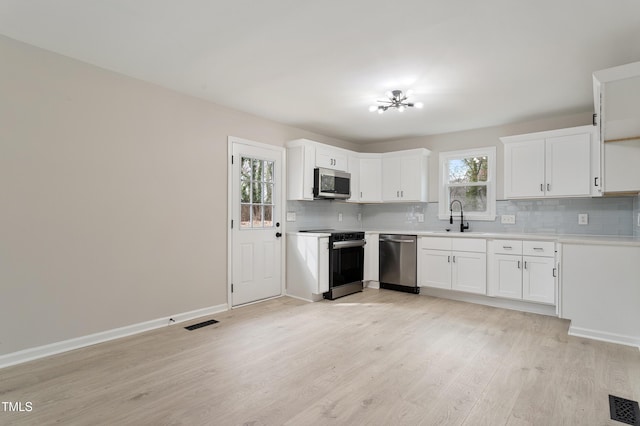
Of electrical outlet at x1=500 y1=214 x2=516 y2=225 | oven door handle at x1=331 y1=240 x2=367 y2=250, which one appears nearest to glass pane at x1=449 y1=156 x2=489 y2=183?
electrical outlet at x1=500 y1=214 x2=516 y2=225

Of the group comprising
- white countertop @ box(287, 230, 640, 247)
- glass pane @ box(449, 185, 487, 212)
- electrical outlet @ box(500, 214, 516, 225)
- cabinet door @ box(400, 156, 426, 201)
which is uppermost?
cabinet door @ box(400, 156, 426, 201)

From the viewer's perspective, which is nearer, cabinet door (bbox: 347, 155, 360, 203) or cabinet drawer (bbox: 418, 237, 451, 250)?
cabinet drawer (bbox: 418, 237, 451, 250)

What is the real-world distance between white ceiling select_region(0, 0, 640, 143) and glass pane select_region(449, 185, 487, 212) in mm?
1503

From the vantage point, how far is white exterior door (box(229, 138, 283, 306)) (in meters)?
4.17

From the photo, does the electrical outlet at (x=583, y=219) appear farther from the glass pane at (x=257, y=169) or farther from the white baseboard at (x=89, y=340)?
the white baseboard at (x=89, y=340)

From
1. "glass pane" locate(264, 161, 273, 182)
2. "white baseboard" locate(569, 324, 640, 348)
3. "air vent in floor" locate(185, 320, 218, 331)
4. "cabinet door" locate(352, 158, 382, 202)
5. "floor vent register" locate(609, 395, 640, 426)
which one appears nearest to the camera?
"floor vent register" locate(609, 395, 640, 426)

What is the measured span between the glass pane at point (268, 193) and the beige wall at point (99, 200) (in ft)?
2.28

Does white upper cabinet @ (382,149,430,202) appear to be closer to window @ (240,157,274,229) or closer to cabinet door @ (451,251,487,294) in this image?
cabinet door @ (451,251,487,294)

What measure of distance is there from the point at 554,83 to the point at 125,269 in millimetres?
4580

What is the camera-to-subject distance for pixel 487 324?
359 centimetres

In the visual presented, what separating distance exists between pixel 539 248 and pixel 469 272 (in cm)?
87

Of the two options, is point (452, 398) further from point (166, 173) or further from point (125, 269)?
point (166, 173)

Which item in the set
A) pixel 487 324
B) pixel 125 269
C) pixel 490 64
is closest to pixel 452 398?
pixel 487 324

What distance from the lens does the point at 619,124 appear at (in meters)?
2.72
